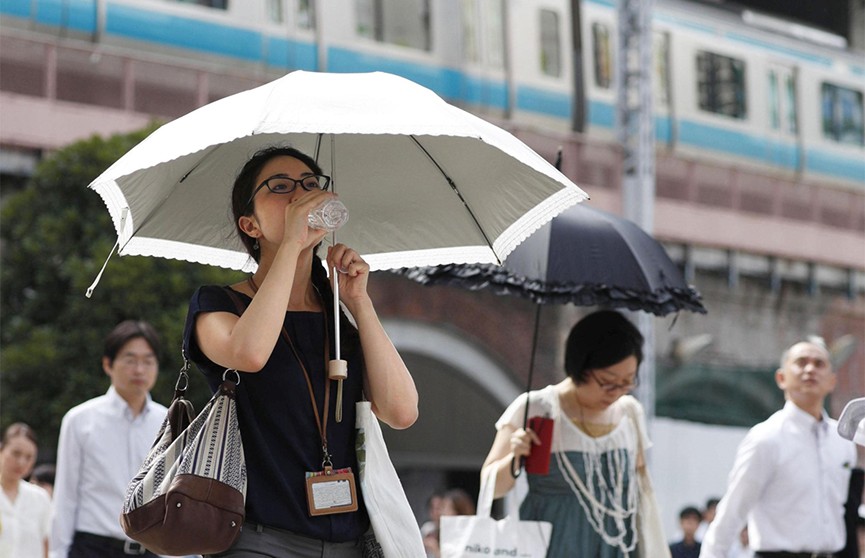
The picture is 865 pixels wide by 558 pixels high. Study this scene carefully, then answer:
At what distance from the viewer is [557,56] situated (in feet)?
72.6

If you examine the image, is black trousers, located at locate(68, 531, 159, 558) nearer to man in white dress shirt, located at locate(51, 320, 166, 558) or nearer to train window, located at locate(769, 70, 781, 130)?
man in white dress shirt, located at locate(51, 320, 166, 558)

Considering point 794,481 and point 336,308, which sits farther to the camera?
point 794,481

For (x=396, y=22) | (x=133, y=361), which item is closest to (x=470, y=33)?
(x=396, y=22)

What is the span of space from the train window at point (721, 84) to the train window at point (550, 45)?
3.43 m

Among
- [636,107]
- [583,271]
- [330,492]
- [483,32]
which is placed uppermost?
[483,32]

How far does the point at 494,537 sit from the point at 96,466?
6.78ft

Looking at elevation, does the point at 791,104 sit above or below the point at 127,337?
above

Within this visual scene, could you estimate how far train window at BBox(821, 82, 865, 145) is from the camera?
26.8 m

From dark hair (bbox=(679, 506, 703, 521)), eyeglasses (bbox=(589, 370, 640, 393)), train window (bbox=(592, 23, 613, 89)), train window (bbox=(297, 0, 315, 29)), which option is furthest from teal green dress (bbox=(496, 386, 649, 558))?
train window (bbox=(592, 23, 613, 89))

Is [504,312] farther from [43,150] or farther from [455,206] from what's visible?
[455,206]

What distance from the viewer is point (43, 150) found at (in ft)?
53.8

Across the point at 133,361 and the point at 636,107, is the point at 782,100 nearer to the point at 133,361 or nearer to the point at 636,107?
the point at 636,107

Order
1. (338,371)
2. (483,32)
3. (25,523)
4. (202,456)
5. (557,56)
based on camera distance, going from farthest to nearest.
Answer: (557,56), (483,32), (25,523), (338,371), (202,456)

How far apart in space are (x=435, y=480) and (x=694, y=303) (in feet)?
49.7
